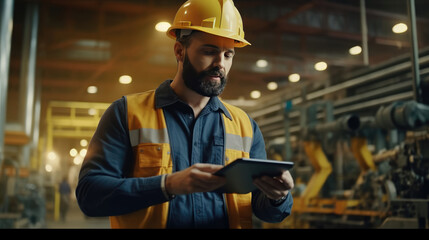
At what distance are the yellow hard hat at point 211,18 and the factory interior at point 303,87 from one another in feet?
3.38

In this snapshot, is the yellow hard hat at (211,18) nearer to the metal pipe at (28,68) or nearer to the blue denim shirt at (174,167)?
the blue denim shirt at (174,167)

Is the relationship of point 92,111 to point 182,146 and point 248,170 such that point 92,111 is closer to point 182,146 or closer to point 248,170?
point 182,146

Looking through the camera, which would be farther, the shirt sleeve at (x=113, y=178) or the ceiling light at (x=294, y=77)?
the ceiling light at (x=294, y=77)

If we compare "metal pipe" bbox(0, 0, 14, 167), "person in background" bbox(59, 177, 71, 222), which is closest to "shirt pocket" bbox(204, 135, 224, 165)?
"metal pipe" bbox(0, 0, 14, 167)

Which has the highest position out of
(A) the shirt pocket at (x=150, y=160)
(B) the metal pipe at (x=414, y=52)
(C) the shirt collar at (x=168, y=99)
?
(B) the metal pipe at (x=414, y=52)

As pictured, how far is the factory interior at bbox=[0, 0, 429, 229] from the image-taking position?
380cm

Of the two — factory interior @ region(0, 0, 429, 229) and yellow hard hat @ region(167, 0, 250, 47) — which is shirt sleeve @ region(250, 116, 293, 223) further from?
factory interior @ region(0, 0, 429, 229)

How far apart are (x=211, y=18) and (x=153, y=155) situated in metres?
0.54

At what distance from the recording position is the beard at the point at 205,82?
1.51 metres

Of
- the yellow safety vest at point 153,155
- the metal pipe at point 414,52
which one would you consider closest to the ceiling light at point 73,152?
the yellow safety vest at point 153,155

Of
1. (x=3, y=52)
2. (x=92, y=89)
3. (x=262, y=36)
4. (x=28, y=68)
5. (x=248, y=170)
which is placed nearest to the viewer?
(x=248, y=170)

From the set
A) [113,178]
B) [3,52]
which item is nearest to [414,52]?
[113,178]

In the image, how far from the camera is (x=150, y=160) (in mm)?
1456

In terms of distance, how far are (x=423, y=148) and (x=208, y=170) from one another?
122 inches
